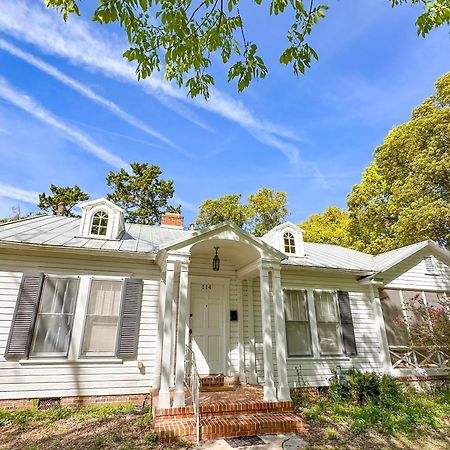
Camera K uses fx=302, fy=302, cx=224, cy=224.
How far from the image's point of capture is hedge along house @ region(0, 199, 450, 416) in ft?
21.8

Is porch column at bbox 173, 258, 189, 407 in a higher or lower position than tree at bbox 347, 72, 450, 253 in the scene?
lower

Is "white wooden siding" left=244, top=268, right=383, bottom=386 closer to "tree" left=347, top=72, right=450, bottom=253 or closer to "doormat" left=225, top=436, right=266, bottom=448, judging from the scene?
"doormat" left=225, top=436, right=266, bottom=448

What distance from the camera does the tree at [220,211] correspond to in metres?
25.4

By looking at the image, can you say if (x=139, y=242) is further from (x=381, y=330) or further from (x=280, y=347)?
(x=381, y=330)

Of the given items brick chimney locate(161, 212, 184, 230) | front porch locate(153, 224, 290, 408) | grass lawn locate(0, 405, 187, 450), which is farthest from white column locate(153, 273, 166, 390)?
brick chimney locate(161, 212, 184, 230)

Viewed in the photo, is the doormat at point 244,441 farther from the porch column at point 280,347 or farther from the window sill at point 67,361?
the window sill at point 67,361

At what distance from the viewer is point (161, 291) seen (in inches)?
305

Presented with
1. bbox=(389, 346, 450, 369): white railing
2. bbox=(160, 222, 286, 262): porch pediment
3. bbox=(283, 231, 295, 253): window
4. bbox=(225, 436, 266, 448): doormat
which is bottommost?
bbox=(225, 436, 266, 448): doormat

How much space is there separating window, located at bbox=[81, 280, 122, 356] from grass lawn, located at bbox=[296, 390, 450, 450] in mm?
4684

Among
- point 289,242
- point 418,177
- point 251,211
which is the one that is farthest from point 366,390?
point 251,211

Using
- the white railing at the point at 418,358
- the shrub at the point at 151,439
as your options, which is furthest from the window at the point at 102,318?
the white railing at the point at 418,358

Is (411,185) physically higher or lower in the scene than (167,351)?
higher

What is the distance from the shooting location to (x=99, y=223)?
28.3 ft

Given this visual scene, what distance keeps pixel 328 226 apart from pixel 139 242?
22992 millimetres
